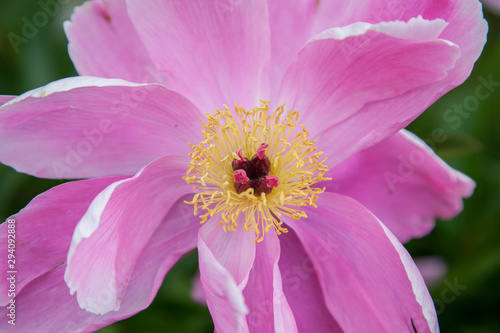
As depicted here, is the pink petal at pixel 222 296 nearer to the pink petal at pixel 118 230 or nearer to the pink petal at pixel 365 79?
the pink petal at pixel 118 230

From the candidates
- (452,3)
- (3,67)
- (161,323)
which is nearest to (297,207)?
(452,3)

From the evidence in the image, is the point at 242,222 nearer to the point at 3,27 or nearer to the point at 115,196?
the point at 115,196

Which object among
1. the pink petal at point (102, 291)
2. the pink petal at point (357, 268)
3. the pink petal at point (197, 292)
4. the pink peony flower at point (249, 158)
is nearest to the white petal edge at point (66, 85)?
the pink peony flower at point (249, 158)

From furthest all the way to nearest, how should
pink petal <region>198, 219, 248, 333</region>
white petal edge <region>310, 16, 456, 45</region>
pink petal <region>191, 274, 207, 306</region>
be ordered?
pink petal <region>191, 274, 207, 306</region>, white petal edge <region>310, 16, 456, 45</region>, pink petal <region>198, 219, 248, 333</region>

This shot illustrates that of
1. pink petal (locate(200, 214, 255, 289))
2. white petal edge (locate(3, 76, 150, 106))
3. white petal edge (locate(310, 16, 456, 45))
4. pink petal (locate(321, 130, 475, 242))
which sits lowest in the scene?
pink petal (locate(200, 214, 255, 289))

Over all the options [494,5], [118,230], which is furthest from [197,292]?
[494,5]

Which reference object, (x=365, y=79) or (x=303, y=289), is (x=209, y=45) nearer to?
(x=365, y=79)

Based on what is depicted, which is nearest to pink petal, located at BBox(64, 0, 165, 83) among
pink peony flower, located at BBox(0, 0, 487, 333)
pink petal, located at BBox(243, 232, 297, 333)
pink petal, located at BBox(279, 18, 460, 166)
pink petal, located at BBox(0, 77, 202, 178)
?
pink peony flower, located at BBox(0, 0, 487, 333)

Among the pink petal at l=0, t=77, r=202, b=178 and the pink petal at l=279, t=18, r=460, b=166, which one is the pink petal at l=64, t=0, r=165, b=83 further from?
the pink petal at l=279, t=18, r=460, b=166
